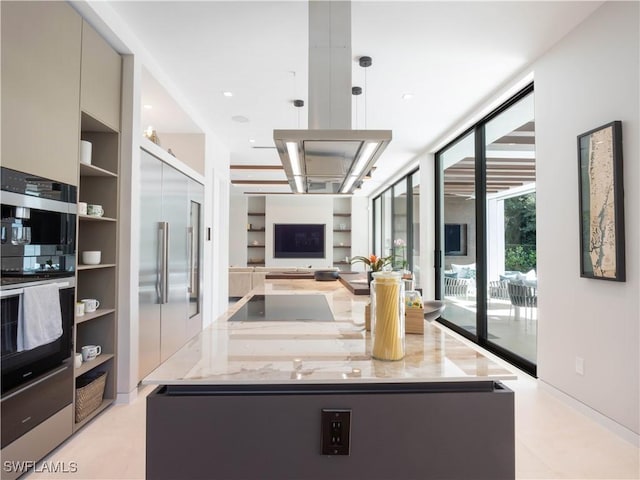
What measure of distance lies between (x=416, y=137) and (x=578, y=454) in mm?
4200

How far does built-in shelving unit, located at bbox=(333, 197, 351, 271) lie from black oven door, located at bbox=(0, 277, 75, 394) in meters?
8.90

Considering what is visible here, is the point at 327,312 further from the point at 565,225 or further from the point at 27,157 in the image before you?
the point at 565,225

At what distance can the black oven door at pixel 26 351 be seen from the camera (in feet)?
5.67

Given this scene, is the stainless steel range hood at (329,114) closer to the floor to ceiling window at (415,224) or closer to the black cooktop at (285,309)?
the black cooktop at (285,309)

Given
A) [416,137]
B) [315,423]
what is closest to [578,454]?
[315,423]

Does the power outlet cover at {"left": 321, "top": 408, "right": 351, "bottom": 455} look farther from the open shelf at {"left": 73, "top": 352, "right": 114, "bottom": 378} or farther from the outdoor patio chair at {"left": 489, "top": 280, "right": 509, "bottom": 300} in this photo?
the outdoor patio chair at {"left": 489, "top": 280, "right": 509, "bottom": 300}

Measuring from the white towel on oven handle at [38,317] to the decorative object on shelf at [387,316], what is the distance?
5.67 feet

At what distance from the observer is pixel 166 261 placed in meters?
3.43

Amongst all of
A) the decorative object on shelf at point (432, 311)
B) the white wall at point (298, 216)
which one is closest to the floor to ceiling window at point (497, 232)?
the decorative object on shelf at point (432, 311)

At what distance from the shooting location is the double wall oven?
1.73m

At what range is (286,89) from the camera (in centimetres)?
371

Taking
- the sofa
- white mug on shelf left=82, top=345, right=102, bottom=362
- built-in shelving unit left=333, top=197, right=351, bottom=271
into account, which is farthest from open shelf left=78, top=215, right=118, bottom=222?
built-in shelving unit left=333, top=197, right=351, bottom=271

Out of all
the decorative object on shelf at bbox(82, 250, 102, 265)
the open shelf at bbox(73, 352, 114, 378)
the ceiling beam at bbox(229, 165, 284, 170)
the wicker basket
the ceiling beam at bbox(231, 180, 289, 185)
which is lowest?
the wicker basket

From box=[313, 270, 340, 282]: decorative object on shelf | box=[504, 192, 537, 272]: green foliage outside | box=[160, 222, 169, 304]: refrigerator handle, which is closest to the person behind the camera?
box=[160, 222, 169, 304]: refrigerator handle
